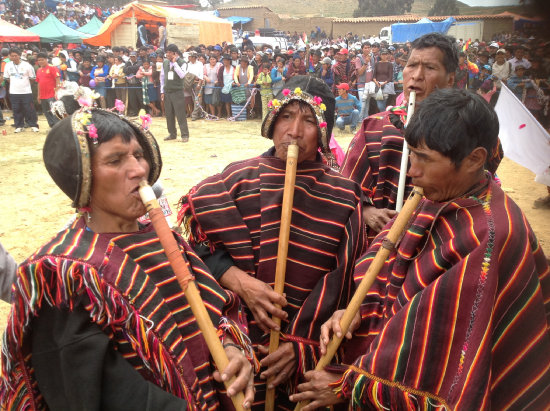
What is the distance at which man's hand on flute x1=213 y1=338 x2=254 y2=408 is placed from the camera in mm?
1704

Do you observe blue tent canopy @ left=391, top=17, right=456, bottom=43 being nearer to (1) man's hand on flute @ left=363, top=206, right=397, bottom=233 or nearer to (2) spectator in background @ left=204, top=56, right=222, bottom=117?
(2) spectator in background @ left=204, top=56, right=222, bottom=117

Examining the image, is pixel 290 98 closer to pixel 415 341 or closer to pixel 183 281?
pixel 183 281

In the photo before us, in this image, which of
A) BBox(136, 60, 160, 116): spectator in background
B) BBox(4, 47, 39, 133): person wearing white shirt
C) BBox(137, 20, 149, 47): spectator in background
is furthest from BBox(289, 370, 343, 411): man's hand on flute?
BBox(137, 20, 149, 47): spectator in background

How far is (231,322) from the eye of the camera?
2.03 metres

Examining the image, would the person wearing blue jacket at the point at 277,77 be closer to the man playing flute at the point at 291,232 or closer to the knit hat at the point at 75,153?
the man playing flute at the point at 291,232

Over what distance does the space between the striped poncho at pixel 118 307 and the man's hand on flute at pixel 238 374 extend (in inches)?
4.6

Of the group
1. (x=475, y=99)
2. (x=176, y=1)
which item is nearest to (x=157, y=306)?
(x=475, y=99)

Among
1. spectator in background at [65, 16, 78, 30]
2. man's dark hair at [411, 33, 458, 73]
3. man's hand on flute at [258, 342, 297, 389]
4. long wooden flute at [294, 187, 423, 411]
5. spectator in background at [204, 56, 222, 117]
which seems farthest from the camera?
spectator in background at [65, 16, 78, 30]

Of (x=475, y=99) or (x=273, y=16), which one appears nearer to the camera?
(x=475, y=99)

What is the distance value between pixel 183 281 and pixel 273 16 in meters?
50.3

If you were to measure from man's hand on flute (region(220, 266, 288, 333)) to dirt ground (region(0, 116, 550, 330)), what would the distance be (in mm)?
3066

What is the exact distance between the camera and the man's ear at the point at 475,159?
5.61 ft

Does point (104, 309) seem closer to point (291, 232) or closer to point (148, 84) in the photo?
point (291, 232)

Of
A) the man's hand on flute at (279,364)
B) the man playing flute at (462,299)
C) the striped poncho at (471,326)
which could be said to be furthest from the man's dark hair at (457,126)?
the man's hand on flute at (279,364)
